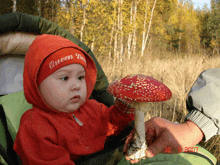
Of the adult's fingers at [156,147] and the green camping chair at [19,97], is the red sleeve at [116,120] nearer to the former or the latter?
the green camping chair at [19,97]

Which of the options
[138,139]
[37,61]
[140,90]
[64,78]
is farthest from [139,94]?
[37,61]

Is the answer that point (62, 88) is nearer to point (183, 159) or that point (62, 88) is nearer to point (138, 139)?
point (138, 139)

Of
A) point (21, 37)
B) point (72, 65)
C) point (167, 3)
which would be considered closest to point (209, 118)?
point (72, 65)

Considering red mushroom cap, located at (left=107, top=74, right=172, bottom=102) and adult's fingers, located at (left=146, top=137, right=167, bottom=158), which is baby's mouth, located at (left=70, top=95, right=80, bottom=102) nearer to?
red mushroom cap, located at (left=107, top=74, right=172, bottom=102)

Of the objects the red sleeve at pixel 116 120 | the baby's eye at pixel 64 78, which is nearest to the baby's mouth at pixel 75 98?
the baby's eye at pixel 64 78

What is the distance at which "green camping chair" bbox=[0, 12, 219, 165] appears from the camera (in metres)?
0.86

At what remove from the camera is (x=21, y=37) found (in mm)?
1241

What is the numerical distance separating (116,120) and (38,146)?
0.48 meters

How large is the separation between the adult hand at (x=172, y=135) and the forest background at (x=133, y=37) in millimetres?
608

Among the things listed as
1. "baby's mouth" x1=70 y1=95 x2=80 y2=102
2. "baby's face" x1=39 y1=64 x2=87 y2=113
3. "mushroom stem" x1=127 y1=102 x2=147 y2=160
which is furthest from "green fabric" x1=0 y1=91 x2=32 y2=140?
"mushroom stem" x1=127 y1=102 x2=147 y2=160

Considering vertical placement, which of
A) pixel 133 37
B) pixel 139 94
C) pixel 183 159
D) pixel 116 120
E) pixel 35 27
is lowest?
pixel 183 159

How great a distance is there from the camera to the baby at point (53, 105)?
795 millimetres

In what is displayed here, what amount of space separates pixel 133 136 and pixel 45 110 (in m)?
0.53

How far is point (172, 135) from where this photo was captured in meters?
0.89
